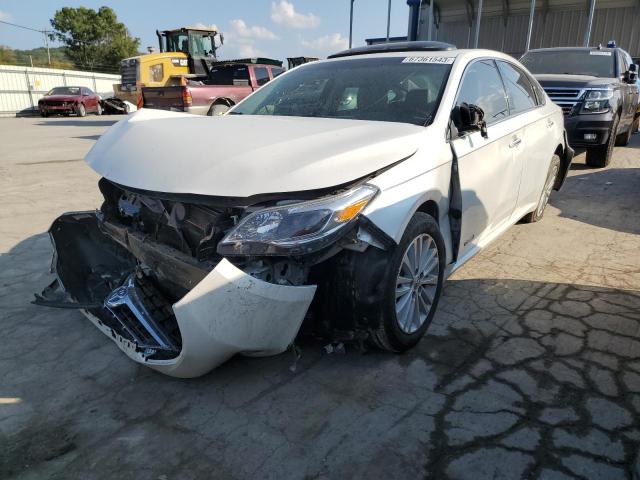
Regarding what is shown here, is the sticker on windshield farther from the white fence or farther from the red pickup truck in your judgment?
the white fence

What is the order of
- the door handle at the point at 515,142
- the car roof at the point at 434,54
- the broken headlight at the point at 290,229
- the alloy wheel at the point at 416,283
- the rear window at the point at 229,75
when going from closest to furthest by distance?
the broken headlight at the point at 290,229 → the alloy wheel at the point at 416,283 → the car roof at the point at 434,54 → the door handle at the point at 515,142 → the rear window at the point at 229,75

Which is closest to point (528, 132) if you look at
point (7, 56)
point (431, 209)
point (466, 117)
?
point (466, 117)

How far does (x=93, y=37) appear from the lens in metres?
59.0

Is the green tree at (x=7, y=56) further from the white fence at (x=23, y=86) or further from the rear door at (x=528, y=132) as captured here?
the rear door at (x=528, y=132)

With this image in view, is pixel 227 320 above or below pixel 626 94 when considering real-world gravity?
below

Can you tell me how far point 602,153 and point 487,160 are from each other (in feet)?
19.2

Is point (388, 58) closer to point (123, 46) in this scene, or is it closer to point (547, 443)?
point (547, 443)

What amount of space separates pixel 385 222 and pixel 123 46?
64.4 meters

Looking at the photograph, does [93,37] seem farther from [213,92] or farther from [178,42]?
[213,92]

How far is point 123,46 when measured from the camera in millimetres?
58094

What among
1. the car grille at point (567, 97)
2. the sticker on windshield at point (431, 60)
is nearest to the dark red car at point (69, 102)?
the car grille at point (567, 97)

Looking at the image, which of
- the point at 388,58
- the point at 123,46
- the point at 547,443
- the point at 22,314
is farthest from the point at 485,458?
the point at 123,46

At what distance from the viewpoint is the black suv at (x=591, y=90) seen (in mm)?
7617

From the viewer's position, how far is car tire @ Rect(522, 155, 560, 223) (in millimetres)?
5086
